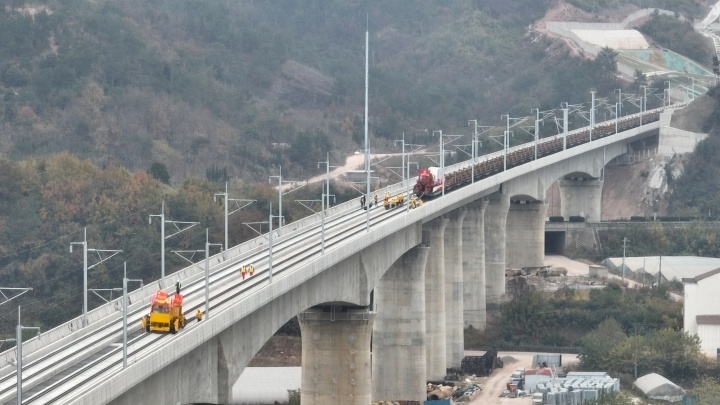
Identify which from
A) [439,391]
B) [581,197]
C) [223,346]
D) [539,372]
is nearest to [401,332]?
[439,391]

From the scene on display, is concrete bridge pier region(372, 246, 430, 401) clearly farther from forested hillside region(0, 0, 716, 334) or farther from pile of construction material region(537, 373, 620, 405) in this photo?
forested hillside region(0, 0, 716, 334)

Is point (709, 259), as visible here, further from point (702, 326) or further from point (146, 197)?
point (146, 197)

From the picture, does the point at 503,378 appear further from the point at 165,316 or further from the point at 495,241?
the point at 165,316

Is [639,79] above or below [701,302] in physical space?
above

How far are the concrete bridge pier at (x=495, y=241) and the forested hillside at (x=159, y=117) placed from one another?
40.2ft

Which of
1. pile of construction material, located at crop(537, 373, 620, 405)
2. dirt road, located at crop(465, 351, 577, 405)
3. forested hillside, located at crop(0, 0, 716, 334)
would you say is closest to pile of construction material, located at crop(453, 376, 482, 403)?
dirt road, located at crop(465, 351, 577, 405)

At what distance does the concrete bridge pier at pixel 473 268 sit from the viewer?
360ft

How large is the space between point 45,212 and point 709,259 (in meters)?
43.8

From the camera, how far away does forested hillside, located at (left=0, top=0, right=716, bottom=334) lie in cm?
11050

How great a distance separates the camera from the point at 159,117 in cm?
15488

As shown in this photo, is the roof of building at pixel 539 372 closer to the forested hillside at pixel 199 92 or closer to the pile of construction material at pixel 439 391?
the pile of construction material at pixel 439 391

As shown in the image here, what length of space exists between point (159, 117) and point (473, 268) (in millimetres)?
50979

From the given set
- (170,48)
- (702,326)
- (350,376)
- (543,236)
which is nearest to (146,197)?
(543,236)

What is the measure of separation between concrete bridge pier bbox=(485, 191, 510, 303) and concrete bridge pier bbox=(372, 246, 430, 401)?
26.5m
